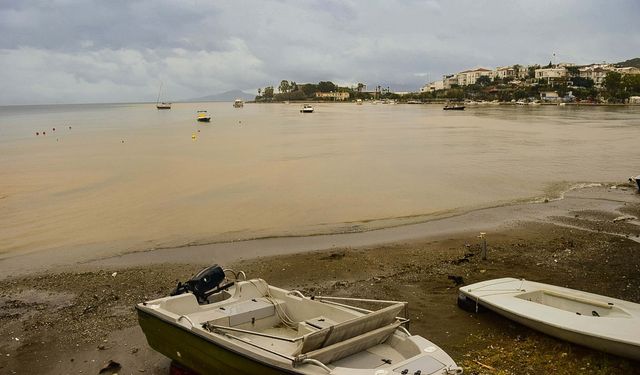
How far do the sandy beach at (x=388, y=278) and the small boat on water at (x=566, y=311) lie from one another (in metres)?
0.24

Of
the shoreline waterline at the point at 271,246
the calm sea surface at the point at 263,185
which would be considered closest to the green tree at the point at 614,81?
the calm sea surface at the point at 263,185

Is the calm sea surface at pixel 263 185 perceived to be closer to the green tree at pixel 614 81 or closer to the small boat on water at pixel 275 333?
the small boat on water at pixel 275 333

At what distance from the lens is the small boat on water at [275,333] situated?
598 cm

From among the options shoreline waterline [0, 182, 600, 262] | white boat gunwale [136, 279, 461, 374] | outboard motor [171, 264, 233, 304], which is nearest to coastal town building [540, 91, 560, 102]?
shoreline waterline [0, 182, 600, 262]

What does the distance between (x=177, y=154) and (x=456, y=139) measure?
86.1 ft

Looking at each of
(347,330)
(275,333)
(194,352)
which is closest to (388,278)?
(275,333)

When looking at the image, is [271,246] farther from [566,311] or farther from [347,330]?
[347,330]

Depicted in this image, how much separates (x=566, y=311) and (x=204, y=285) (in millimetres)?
5727

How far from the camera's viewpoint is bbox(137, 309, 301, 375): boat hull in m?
6.27

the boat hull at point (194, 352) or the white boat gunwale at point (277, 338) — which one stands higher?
the white boat gunwale at point (277, 338)

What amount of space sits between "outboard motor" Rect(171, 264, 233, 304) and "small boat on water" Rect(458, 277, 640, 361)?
435 cm

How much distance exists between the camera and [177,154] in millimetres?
42906

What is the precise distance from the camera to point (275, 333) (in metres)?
7.81

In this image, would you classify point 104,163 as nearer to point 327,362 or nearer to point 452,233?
point 452,233
